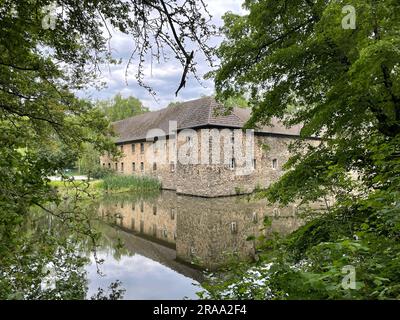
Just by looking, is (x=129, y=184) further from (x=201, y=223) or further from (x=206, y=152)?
(x=201, y=223)

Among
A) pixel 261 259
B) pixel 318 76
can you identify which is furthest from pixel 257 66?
pixel 261 259

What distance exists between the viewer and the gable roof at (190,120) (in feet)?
74.9

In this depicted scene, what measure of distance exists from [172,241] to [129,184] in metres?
15.4

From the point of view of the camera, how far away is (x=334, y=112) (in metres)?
4.93

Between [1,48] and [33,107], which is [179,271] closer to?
[33,107]

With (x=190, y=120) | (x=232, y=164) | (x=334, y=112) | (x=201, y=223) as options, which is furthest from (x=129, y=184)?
(x=334, y=112)

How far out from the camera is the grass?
83.9 feet

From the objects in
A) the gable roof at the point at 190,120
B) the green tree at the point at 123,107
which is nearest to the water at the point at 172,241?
the gable roof at the point at 190,120

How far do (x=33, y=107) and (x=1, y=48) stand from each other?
4.49 feet

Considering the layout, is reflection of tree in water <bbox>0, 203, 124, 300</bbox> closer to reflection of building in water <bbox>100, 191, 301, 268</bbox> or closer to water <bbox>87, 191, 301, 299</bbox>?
water <bbox>87, 191, 301, 299</bbox>

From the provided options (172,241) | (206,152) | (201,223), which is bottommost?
(172,241)

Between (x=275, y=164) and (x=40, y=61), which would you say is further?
(x=275, y=164)

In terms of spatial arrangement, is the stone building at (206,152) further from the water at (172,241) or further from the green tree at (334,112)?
the green tree at (334,112)

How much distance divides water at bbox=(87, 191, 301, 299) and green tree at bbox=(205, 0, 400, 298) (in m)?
0.88
